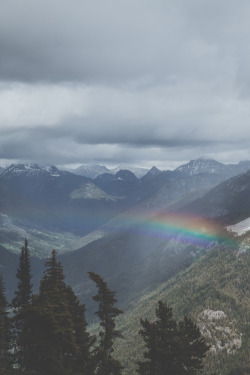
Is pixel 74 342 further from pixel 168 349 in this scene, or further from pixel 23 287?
pixel 23 287

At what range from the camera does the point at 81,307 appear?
39.6m

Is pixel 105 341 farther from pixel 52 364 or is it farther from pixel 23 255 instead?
pixel 23 255

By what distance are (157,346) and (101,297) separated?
8682 mm

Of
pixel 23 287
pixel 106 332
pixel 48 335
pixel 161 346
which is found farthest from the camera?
pixel 23 287

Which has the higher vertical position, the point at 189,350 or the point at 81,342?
the point at 189,350

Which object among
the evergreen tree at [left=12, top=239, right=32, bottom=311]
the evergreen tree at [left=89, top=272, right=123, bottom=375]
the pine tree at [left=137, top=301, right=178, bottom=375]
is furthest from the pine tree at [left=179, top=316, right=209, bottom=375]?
the evergreen tree at [left=12, top=239, right=32, bottom=311]

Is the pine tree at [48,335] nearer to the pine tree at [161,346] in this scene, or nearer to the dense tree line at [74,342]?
the dense tree line at [74,342]

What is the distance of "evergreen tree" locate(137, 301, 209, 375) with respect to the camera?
31281mm

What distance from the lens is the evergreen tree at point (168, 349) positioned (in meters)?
31.3

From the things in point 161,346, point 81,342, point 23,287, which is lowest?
point 81,342

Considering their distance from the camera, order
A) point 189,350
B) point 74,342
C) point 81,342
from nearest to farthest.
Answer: point 189,350, point 74,342, point 81,342

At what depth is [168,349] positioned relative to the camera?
32.2m

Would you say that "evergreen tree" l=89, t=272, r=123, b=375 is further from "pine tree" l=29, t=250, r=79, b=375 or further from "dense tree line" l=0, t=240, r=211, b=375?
"pine tree" l=29, t=250, r=79, b=375

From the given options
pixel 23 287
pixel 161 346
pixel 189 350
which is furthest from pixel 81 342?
pixel 23 287
